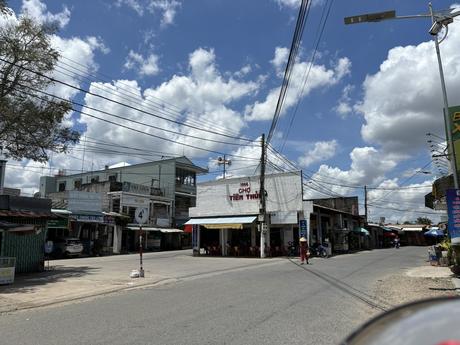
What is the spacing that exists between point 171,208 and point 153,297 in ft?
145

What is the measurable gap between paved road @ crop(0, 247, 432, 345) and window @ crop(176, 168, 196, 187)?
150 feet

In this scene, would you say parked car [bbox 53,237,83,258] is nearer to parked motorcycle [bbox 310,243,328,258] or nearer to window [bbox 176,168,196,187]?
parked motorcycle [bbox 310,243,328,258]

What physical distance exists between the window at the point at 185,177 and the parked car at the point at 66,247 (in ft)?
78.2

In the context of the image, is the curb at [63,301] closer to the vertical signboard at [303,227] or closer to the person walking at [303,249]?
the person walking at [303,249]

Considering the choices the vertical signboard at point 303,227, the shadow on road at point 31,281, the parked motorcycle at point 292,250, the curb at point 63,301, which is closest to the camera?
the curb at point 63,301

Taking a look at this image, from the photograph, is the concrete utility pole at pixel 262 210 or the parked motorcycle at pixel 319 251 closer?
the parked motorcycle at pixel 319 251

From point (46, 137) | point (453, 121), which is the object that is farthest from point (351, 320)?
point (46, 137)

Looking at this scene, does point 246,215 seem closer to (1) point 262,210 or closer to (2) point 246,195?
(2) point 246,195

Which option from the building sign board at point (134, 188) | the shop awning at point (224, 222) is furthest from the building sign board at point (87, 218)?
the shop awning at point (224, 222)

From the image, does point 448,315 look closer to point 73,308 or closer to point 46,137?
point 73,308

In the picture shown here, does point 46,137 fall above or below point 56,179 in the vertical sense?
below

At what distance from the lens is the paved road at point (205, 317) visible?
758 cm

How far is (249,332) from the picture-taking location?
7.89 meters

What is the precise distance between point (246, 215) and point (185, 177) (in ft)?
80.3
